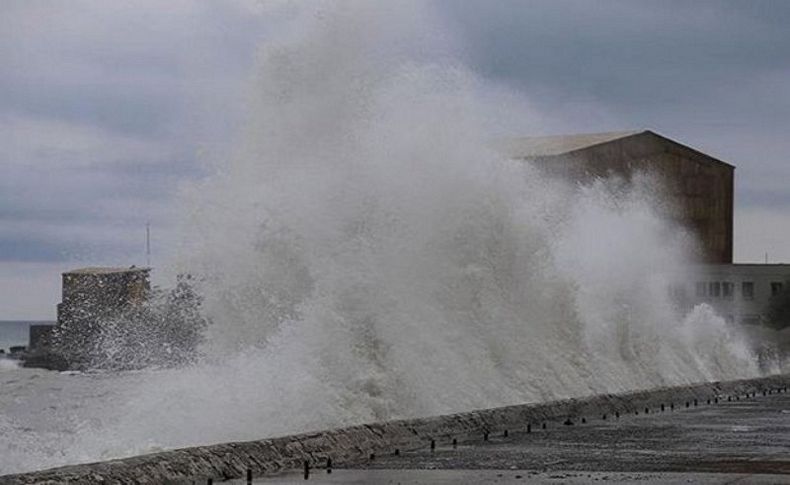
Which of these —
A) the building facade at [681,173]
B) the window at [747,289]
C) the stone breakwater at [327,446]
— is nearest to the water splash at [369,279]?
the stone breakwater at [327,446]

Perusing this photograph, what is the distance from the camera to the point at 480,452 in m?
12.2

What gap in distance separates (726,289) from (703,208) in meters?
4.00

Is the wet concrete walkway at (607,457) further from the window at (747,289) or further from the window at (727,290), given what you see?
the window at (747,289)

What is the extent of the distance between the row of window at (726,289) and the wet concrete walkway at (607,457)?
1898 inches

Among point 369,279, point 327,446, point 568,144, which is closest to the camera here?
point 327,446

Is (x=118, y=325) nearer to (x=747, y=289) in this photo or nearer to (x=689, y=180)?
(x=689, y=180)

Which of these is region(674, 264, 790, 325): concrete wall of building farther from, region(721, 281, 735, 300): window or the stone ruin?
the stone ruin

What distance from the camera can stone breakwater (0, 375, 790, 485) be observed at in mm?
9008

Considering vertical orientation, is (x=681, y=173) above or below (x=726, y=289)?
above

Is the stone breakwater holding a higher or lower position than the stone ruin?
lower

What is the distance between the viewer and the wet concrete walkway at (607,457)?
32.6ft

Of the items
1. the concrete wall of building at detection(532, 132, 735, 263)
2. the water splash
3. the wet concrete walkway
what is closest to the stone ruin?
the water splash

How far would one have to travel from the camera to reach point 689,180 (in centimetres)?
6675

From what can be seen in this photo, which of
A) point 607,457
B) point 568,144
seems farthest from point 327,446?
point 568,144
